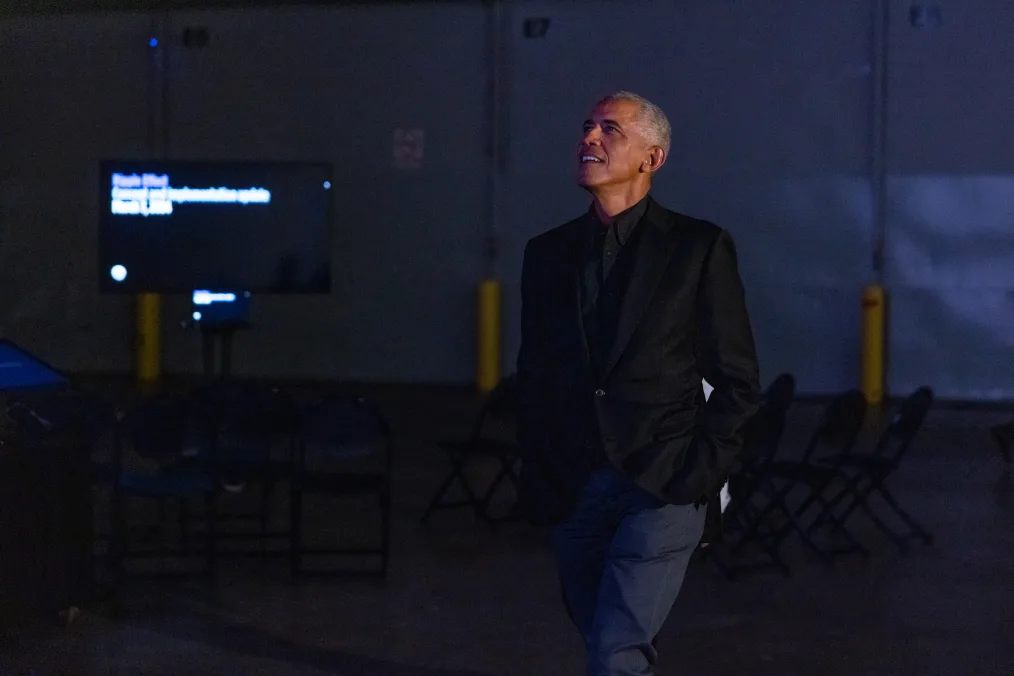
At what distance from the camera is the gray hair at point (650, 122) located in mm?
3211

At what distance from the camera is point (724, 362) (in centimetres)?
313

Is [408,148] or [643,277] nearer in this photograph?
[643,277]

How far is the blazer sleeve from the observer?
308 cm

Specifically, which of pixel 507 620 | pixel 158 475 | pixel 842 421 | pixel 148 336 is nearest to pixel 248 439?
pixel 158 475

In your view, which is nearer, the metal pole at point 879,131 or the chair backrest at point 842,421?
the chair backrest at point 842,421

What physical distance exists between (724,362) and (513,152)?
10572mm

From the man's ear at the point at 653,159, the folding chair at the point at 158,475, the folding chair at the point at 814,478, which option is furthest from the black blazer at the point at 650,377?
the folding chair at the point at 814,478

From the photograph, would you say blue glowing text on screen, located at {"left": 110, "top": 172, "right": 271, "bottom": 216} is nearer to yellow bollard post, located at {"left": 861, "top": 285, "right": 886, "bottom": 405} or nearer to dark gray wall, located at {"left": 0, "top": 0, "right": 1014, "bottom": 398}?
dark gray wall, located at {"left": 0, "top": 0, "right": 1014, "bottom": 398}

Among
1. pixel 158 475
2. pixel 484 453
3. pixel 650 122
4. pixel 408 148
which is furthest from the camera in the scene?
pixel 408 148

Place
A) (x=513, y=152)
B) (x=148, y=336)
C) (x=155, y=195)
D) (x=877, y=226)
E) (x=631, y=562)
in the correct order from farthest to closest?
1. (x=148, y=336)
2. (x=513, y=152)
3. (x=877, y=226)
4. (x=155, y=195)
5. (x=631, y=562)

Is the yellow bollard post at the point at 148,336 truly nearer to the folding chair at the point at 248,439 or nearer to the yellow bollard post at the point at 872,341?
the folding chair at the point at 248,439

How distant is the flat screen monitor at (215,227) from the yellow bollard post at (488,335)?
308cm

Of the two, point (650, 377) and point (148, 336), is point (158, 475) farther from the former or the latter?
point (148, 336)

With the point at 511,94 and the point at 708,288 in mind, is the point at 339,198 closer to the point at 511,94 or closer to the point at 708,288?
the point at 511,94
